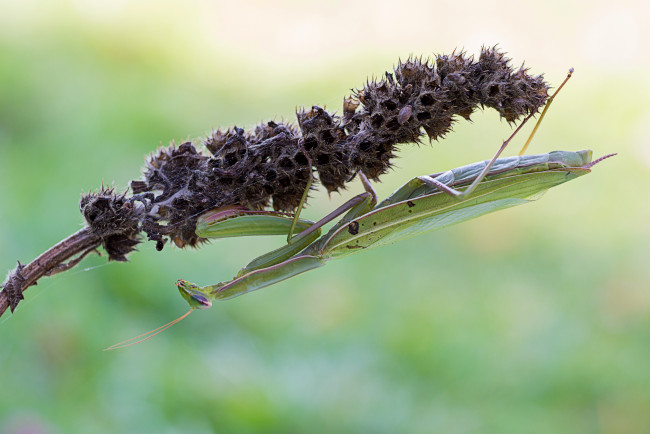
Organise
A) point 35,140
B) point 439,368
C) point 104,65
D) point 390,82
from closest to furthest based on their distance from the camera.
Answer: point 390,82, point 439,368, point 35,140, point 104,65

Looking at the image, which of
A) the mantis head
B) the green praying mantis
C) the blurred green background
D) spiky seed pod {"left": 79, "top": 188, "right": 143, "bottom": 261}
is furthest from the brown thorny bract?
the blurred green background

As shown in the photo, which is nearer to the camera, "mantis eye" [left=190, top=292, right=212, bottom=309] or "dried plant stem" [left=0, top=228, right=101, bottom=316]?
"dried plant stem" [left=0, top=228, right=101, bottom=316]

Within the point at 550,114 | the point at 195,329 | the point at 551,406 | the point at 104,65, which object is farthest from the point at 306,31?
the point at 551,406

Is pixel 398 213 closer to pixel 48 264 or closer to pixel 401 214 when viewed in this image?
pixel 401 214

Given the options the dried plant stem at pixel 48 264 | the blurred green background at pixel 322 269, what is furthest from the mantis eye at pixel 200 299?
the blurred green background at pixel 322 269

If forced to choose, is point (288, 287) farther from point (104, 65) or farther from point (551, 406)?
point (104, 65)

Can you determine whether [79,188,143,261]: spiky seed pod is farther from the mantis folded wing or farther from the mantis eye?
the mantis eye

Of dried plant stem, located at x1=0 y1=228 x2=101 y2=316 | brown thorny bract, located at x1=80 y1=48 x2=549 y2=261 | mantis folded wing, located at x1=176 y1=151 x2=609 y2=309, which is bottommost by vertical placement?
dried plant stem, located at x1=0 y1=228 x2=101 y2=316

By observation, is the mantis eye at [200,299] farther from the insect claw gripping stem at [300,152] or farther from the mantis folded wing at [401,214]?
the insect claw gripping stem at [300,152]

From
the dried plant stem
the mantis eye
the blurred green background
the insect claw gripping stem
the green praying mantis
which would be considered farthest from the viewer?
the blurred green background
